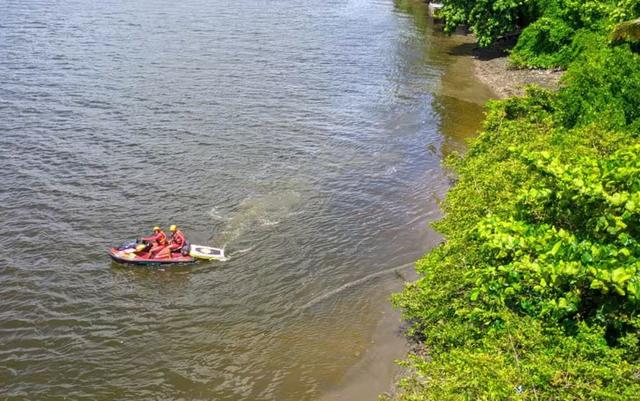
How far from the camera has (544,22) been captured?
4031cm

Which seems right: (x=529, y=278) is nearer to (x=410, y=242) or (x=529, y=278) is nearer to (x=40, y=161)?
(x=410, y=242)

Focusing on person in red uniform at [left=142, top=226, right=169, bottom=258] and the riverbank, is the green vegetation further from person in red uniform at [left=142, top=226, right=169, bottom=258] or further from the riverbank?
the riverbank

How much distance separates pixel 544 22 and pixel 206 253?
31528 mm

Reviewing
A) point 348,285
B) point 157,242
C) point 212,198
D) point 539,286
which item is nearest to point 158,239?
point 157,242

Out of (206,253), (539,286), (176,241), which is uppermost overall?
(539,286)

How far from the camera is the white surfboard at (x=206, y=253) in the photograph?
851 inches

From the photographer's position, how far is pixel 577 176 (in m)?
12.1

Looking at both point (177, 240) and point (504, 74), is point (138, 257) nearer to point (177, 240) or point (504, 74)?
point (177, 240)

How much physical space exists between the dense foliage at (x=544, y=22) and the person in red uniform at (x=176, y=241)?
1002 inches

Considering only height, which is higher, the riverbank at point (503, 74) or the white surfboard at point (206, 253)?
the riverbank at point (503, 74)

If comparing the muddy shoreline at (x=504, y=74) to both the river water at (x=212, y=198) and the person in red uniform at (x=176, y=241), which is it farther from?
the person in red uniform at (x=176, y=241)

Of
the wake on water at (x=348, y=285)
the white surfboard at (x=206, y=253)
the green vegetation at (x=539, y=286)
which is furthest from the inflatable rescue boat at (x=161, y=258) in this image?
the green vegetation at (x=539, y=286)

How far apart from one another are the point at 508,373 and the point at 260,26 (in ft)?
163

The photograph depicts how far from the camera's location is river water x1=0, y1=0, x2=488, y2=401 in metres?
17.1
